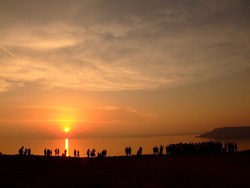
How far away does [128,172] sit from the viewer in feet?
84.0

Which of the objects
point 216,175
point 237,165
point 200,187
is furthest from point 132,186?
point 237,165

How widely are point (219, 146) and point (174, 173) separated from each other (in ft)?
56.9

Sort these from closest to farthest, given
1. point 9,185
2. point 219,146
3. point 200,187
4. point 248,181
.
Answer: point 9,185 < point 200,187 < point 248,181 < point 219,146

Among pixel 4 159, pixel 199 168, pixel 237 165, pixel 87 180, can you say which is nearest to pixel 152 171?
pixel 199 168

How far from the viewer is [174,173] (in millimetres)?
25359

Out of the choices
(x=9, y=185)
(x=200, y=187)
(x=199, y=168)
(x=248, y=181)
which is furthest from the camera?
(x=199, y=168)

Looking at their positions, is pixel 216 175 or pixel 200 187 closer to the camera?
pixel 200 187

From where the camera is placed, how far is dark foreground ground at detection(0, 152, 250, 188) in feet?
70.4

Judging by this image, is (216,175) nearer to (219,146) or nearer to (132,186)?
(132,186)

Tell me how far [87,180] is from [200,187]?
29.5 ft

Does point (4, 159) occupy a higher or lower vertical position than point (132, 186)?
higher

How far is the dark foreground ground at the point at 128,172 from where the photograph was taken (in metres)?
21.5

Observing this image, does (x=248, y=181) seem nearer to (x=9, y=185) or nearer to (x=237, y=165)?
(x=237, y=165)

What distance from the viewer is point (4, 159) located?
1105 inches
